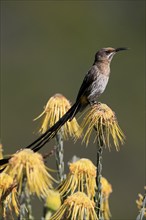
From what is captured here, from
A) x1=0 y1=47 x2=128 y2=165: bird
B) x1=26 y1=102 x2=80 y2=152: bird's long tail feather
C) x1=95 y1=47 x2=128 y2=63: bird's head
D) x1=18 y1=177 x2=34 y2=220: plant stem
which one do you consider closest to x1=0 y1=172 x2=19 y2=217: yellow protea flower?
x1=18 y1=177 x2=34 y2=220: plant stem

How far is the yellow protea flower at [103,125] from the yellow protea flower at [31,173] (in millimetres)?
447

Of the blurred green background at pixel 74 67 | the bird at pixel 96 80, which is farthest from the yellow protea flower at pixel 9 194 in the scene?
the blurred green background at pixel 74 67

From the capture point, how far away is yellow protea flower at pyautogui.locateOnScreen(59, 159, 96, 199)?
334 cm

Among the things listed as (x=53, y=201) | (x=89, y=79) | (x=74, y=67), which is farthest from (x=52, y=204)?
(x=74, y=67)

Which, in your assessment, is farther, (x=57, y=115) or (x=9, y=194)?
(x=57, y=115)

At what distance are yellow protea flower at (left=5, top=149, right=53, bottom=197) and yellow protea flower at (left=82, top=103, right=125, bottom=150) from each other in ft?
1.47

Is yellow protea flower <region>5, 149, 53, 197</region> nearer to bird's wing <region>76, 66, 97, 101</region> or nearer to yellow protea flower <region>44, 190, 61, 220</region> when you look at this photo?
yellow protea flower <region>44, 190, 61, 220</region>

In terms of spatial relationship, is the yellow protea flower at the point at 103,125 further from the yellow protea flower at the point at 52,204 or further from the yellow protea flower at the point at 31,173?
the yellow protea flower at the point at 31,173

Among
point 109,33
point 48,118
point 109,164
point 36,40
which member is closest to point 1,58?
point 36,40

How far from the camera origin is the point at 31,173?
111 inches

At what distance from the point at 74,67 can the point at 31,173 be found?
28.5 m

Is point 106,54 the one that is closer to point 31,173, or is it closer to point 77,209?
point 77,209

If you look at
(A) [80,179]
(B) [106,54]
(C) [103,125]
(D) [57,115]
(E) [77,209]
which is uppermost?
(B) [106,54]

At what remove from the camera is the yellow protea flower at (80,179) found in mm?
3335
